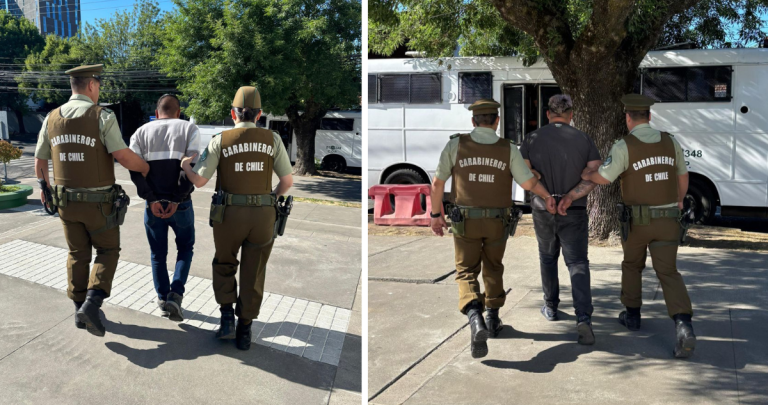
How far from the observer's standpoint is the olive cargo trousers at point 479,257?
4.96 m

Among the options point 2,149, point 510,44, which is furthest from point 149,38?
point 510,44

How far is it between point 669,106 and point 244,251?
8.17 metres

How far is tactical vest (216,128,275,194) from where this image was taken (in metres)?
4.66

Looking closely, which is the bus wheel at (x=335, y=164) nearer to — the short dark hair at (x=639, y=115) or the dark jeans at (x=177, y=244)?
the dark jeans at (x=177, y=244)

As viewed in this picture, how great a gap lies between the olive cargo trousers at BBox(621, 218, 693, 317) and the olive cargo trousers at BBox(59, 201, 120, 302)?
3.90m

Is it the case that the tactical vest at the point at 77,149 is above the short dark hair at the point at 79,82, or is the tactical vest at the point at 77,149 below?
below

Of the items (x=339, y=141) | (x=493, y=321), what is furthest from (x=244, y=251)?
(x=339, y=141)

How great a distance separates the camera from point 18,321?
5008mm

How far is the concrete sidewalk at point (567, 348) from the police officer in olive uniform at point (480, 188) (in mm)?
518

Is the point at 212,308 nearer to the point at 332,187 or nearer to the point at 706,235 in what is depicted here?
the point at 706,235

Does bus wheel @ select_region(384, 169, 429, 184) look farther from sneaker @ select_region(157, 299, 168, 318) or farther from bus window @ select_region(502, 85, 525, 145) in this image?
sneaker @ select_region(157, 299, 168, 318)

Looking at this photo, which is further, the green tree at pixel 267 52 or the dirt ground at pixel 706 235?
the green tree at pixel 267 52

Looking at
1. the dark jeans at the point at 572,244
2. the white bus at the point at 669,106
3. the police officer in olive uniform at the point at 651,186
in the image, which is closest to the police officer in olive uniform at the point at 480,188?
the dark jeans at the point at 572,244

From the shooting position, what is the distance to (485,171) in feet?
16.2
